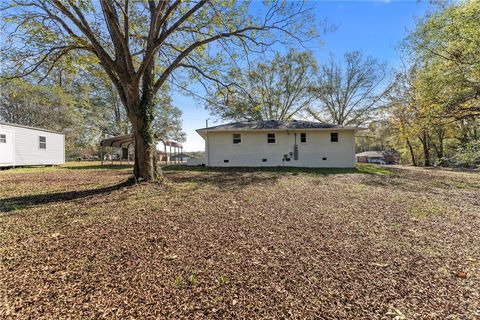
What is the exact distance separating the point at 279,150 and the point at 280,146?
11.3 inches

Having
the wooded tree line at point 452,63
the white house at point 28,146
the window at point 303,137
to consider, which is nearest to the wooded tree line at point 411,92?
the wooded tree line at point 452,63

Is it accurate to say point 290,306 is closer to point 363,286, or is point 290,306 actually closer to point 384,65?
point 363,286

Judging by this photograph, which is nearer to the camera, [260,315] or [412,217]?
[260,315]

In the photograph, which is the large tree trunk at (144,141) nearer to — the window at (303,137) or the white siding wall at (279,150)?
the white siding wall at (279,150)

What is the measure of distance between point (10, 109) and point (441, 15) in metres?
40.4

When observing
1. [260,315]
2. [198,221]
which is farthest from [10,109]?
[260,315]

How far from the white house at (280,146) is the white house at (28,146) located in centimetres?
1146

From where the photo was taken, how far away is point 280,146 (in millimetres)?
15102

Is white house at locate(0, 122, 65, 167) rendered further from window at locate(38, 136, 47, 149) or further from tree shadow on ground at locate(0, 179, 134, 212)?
tree shadow on ground at locate(0, 179, 134, 212)

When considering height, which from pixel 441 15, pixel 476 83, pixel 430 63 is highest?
pixel 441 15

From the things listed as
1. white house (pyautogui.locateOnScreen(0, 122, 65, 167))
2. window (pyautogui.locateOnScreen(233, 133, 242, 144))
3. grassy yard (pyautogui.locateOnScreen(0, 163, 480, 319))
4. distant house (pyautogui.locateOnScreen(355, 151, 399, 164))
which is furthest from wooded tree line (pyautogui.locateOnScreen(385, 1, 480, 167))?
distant house (pyautogui.locateOnScreen(355, 151, 399, 164))

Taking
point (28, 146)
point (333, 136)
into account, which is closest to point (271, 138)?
point (333, 136)

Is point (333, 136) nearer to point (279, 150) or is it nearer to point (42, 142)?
point (279, 150)

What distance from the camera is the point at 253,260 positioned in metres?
2.71
